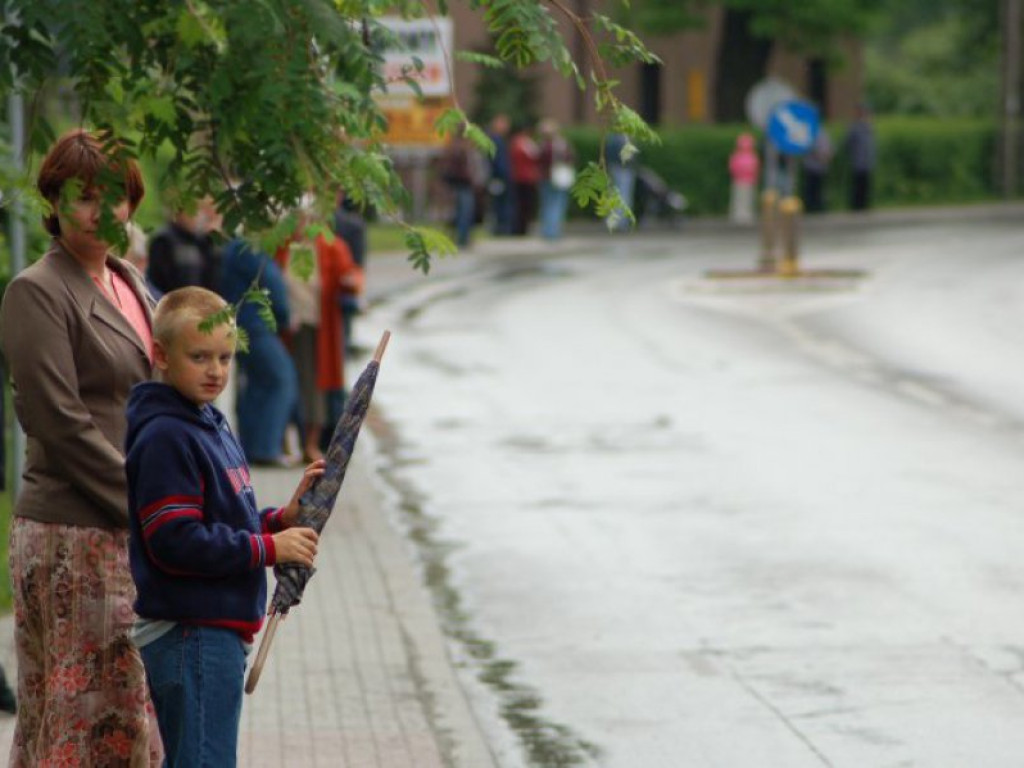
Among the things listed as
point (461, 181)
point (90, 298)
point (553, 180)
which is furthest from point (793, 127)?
point (90, 298)

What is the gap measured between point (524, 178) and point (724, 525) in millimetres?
25277

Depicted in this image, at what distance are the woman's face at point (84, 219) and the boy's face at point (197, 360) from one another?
0.24 metres

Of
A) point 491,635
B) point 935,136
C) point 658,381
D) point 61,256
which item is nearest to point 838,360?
point 658,381

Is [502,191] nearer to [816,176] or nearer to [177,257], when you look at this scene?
[816,176]

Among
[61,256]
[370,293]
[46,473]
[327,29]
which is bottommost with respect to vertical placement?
[370,293]

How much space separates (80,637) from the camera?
5.27 meters

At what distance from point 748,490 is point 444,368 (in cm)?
683

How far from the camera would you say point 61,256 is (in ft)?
17.3

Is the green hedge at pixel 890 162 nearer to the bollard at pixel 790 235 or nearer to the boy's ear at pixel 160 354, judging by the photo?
the bollard at pixel 790 235

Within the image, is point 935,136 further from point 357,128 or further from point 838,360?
point 357,128

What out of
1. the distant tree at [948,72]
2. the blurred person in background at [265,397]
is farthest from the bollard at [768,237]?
the distant tree at [948,72]

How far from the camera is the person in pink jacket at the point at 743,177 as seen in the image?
135 feet

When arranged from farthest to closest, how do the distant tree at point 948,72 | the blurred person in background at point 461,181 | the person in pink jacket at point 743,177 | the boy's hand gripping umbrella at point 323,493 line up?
the distant tree at point 948,72 < the person in pink jacket at point 743,177 < the blurred person in background at point 461,181 < the boy's hand gripping umbrella at point 323,493

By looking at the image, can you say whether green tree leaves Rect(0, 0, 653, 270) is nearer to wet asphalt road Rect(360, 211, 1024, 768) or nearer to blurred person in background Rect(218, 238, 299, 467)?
wet asphalt road Rect(360, 211, 1024, 768)
